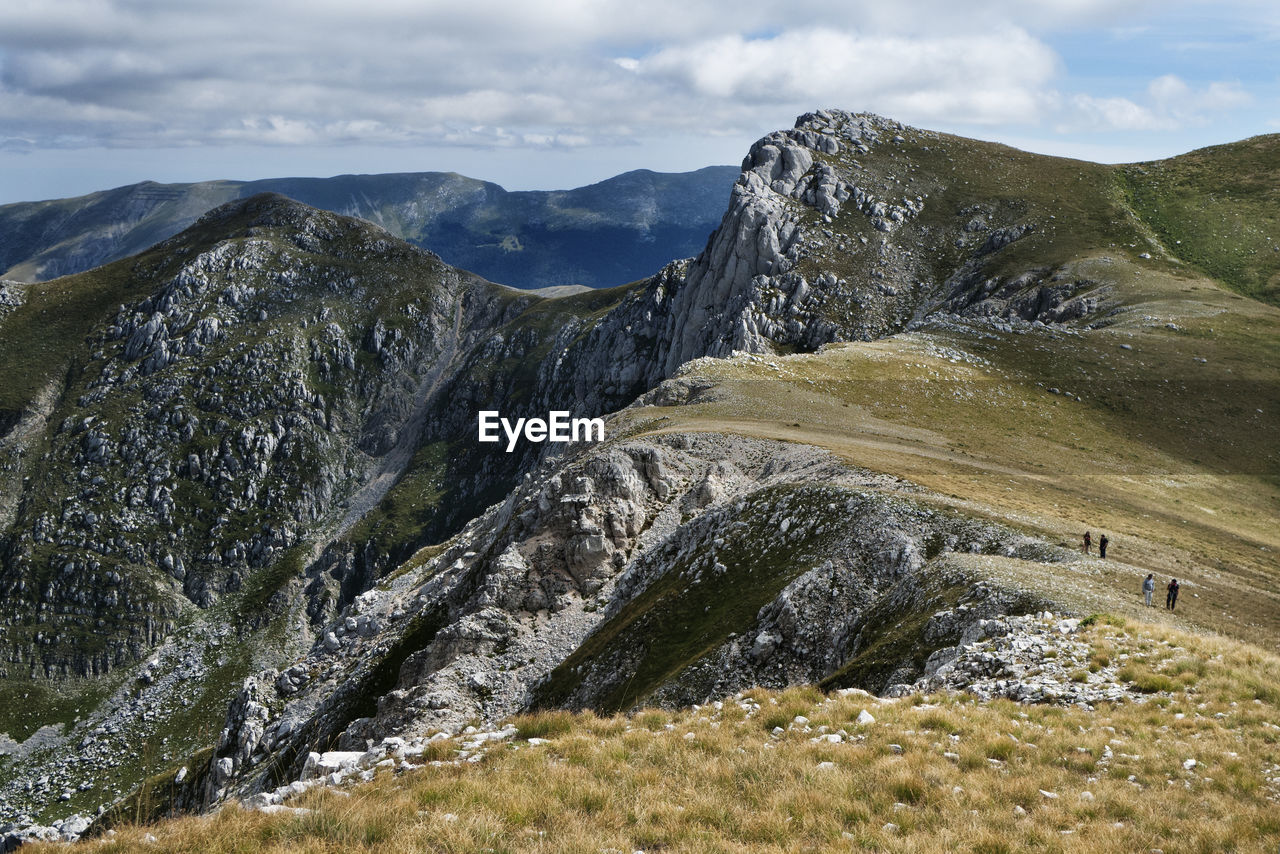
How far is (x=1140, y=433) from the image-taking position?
69.8 m

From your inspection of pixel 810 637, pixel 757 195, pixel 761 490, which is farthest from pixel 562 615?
pixel 757 195

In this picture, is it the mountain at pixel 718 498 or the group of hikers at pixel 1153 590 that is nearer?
the group of hikers at pixel 1153 590

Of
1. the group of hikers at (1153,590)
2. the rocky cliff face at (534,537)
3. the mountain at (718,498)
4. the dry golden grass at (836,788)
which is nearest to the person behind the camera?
the dry golden grass at (836,788)

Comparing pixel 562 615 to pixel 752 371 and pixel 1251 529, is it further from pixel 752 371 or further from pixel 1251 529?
pixel 1251 529

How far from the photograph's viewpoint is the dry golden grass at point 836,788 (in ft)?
37.2

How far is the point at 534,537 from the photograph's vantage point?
51.4m

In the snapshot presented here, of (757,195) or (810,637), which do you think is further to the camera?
(757,195)

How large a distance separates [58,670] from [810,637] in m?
160

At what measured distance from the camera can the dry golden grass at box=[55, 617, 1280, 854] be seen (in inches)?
446

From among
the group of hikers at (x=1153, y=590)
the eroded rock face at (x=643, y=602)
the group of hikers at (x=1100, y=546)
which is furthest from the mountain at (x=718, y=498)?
the group of hikers at (x=1100, y=546)

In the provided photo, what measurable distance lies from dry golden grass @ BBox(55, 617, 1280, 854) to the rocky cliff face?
8.64 meters

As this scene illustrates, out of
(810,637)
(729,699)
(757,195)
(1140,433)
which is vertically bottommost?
(810,637)

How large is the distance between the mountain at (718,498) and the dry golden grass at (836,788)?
148 inches

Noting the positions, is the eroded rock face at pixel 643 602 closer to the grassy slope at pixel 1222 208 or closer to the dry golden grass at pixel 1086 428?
the dry golden grass at pixel 1086 428
